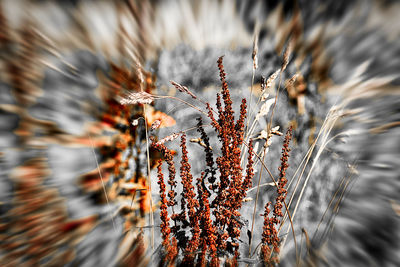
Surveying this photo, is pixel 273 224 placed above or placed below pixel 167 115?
below

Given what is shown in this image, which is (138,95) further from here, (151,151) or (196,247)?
(196,247)

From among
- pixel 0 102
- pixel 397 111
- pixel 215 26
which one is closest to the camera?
pixel 0 102

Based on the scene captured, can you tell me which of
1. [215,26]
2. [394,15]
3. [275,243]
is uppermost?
[215,26]

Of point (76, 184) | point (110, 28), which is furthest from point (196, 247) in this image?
point (110, 28)

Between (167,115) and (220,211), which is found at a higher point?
(167,115)

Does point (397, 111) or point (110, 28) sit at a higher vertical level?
point (110, 28)

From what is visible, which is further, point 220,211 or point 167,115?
Answer: point 167,115

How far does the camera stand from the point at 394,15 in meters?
0.40

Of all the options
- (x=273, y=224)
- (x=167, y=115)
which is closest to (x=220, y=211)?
(x=273, y=224)

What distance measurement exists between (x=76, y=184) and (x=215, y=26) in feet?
1.72

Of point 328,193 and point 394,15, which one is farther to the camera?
point 328,193

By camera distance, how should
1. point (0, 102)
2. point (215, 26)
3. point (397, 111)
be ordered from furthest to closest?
point (215, 26) → point (397, 111) → point (0, 102)

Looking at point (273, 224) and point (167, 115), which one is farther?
point (167, 115)

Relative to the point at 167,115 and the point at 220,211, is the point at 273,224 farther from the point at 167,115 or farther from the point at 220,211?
the point at 167,115
